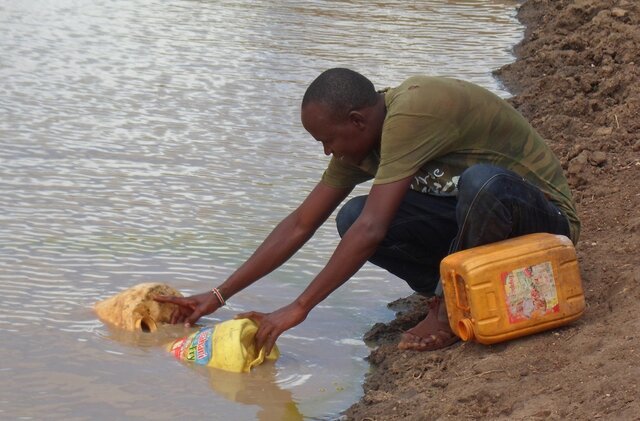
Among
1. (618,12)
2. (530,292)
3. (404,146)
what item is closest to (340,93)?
(404,146)

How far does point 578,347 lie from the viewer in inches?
135

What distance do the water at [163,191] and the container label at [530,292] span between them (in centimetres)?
69

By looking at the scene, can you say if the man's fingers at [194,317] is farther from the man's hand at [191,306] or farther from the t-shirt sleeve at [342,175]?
the t-shirt sleeve at [342,175]

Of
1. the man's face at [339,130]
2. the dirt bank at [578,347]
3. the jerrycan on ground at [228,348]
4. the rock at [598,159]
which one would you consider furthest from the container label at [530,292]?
the rock at [598,159]

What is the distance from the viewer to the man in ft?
11.8

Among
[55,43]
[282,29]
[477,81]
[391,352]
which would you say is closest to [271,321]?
[391,352]

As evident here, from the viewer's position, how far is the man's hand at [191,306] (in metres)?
4.18

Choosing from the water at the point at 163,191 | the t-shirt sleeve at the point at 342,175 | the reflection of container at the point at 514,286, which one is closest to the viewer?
the reflection of container at the point at 514,286

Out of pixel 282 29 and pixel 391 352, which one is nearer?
pixel 391 352

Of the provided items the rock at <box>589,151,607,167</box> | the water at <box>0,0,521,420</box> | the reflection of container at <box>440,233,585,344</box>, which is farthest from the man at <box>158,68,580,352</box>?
the rock at <box>589,151,607,167</box>

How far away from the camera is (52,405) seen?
11.9 feet

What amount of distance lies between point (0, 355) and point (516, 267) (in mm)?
1886

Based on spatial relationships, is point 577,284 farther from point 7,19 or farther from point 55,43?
point 7,19

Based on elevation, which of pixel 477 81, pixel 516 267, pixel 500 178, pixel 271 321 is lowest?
pixel 477 81
